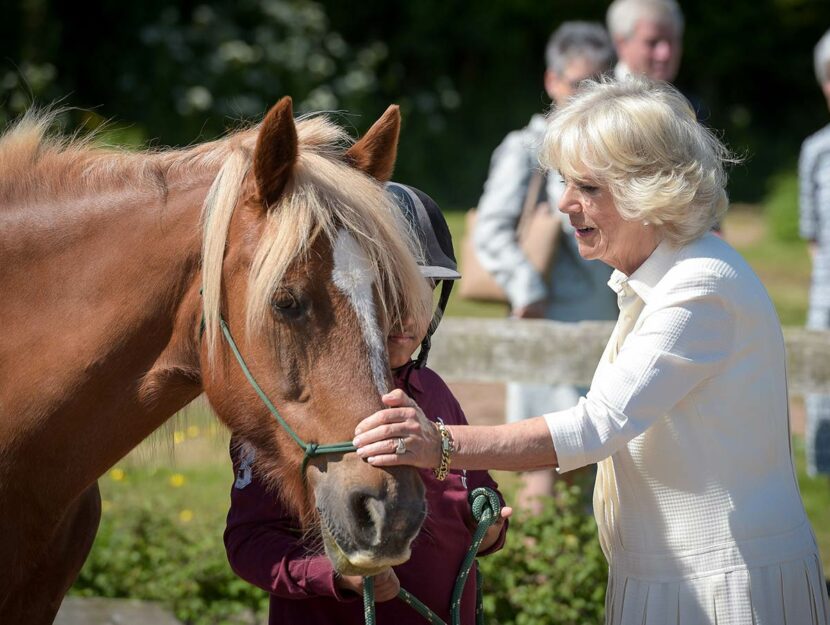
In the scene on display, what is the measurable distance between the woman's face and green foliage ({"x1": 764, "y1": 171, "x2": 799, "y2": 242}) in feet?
40.8

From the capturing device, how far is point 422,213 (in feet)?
8.41

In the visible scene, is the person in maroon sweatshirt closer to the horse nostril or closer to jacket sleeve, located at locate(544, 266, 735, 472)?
the horse nostril

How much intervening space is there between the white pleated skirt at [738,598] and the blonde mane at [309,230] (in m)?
0.80

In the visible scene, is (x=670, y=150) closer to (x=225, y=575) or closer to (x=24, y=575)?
(x=24, y=575)

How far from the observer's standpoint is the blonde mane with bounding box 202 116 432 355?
2197mm

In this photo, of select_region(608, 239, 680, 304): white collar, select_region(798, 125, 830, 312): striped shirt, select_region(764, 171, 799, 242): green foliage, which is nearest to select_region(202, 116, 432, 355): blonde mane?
select_region(608, 239, 680, 304): white collar

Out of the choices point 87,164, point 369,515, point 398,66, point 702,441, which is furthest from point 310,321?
point 398,66

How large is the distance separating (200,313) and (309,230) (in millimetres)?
305

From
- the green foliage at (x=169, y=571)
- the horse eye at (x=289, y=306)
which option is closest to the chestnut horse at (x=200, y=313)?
the horse eye at (x=289, y=306)

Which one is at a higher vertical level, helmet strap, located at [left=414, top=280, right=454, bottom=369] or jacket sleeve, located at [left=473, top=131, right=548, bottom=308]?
helmet strap, located at [left=414, top=280, right=454, bottom=369]

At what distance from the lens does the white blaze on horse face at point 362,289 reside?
218cm

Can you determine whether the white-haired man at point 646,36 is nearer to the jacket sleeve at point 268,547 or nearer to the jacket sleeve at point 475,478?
the jacket sleeve at point 475,478

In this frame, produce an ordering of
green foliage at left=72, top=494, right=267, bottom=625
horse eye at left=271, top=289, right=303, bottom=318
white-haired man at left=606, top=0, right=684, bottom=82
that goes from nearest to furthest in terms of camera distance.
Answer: horse eye at left=271, top=289, right=303, bottom=318, green foliage at left=72, top=494, right=267, bottom=625, white-haired man at left=606, top=0, right=684, bottom=82

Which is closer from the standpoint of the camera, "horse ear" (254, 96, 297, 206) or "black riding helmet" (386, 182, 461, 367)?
"horse ear" (254, 96, 297, 206)
